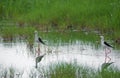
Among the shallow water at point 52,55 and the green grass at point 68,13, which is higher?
the green grass at point 68,13

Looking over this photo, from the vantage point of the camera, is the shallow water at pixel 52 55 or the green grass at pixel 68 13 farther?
the green grass at pixel 68 13

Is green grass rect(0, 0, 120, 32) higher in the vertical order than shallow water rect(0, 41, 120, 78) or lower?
higher

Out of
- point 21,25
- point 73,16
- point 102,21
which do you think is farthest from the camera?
point 21,25

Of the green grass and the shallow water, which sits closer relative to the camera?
the shallow water

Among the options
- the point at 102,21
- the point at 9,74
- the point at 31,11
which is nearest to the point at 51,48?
the point at 102,21

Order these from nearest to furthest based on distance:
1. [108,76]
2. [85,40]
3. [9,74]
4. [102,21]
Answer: [108,76], [9,74], [85,40], [102,21]

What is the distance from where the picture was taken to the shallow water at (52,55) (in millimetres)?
14758

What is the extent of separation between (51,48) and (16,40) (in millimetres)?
2547

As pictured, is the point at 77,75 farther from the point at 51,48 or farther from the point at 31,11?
the point at 31,11

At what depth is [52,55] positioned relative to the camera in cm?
1642

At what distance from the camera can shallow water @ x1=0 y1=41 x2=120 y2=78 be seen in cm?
1476

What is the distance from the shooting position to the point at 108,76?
11.4m

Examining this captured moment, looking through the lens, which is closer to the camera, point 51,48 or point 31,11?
point 51,48

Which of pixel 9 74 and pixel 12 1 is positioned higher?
pixel 12 1
